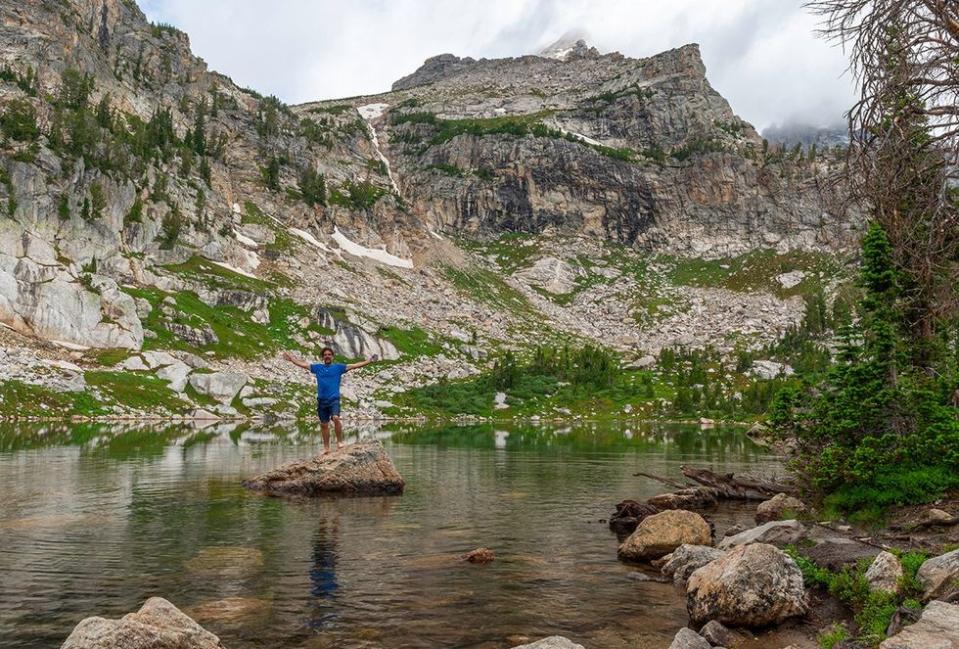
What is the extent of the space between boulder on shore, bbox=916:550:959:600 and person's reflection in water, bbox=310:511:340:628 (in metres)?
10.6

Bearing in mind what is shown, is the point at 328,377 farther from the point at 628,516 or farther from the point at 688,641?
the point at 688,641

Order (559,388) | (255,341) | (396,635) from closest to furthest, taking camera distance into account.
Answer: (396,635), (255,341), (559,388)

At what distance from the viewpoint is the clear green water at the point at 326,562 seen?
1196 cm

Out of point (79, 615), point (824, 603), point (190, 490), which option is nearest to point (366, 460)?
point (190, 490)

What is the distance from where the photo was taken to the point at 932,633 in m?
8.88

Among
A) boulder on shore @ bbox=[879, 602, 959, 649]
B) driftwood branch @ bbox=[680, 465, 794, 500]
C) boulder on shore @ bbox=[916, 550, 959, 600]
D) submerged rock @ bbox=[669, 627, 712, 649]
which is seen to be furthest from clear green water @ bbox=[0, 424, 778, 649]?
boulder on shore @ bbox=[916, 550, 959, 600]

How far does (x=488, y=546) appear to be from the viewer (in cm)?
1895

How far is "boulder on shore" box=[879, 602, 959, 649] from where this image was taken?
28.1 feet

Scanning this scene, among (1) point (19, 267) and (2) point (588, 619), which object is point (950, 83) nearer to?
(2) point (588, 619)

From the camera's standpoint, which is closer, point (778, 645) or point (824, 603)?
point (778, 645)

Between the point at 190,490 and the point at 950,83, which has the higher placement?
the point at 950,83

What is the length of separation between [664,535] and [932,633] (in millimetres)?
10138

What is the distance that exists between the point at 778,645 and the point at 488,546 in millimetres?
8754

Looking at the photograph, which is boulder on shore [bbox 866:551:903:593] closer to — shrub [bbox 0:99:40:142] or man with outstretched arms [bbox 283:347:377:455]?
man with outstretched arms [bbox 283:347:377:455]
